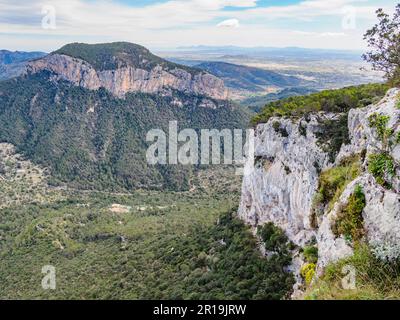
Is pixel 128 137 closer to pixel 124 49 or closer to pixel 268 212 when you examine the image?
pixel 124 49

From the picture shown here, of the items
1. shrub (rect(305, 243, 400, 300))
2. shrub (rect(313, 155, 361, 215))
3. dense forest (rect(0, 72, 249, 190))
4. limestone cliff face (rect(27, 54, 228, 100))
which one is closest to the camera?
shrub (rect(305, 243, 400, 300))

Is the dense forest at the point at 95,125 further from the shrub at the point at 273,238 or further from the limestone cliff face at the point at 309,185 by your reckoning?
the shrub at the point at 273,238

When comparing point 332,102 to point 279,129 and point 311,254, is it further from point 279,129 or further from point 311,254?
point 311,254

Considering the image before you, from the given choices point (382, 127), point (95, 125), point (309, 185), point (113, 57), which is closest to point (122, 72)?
point (113, 57)

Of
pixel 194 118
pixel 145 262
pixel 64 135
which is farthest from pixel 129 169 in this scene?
pixel 145 262

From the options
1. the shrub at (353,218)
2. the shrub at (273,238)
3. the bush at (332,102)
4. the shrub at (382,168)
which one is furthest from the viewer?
the bush at (332,102)

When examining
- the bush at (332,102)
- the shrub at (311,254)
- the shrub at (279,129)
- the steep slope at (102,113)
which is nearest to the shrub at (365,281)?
the shrub at (311,254)

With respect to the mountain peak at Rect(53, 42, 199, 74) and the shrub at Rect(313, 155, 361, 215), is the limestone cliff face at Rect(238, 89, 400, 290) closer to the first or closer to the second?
the shrub at Rect(313, 155, 361, 215)

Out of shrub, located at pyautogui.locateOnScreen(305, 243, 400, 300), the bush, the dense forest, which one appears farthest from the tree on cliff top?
the dense forest
